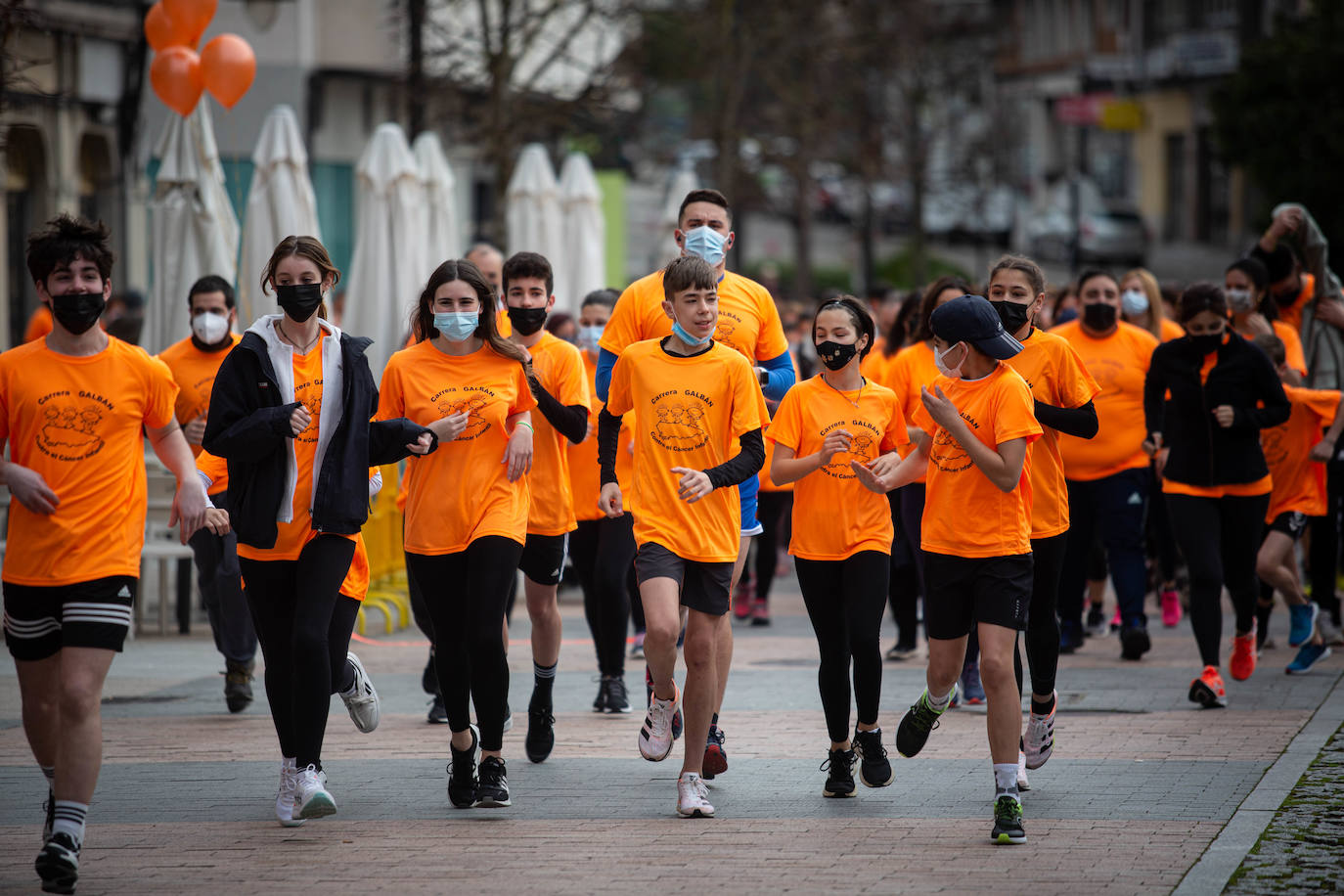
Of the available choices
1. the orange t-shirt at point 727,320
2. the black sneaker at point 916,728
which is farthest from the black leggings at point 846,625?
the orange t-shirt at point 727,320

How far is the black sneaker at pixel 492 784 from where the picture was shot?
275 inches

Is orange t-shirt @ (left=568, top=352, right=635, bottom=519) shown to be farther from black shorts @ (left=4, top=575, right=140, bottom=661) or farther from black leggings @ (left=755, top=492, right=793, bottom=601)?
black shorts @ (left=4, top=575, right=140, bottom=661)

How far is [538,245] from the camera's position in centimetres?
1744

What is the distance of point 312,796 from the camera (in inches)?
260

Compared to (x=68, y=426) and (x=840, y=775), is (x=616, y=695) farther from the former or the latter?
(x=68, y=426)

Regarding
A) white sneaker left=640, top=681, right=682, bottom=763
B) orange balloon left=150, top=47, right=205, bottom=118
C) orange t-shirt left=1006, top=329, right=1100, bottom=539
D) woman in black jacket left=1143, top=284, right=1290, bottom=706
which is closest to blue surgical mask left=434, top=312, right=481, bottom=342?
white sneaker left=640, top=681, right=682, bottom=763

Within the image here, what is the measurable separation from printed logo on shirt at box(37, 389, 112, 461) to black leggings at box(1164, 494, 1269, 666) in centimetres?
552

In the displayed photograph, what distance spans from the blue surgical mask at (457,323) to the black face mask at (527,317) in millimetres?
1081

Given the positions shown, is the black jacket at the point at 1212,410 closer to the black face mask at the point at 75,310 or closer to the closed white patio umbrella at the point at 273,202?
the black face mask at the point at 75,310

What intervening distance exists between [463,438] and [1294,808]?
342cm

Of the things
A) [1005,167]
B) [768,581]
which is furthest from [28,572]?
[1005,167]

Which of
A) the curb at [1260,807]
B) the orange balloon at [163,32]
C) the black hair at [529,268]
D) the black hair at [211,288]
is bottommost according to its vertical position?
the curb at [1260,807]

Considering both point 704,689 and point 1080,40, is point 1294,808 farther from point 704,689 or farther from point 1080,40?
point 1080,40

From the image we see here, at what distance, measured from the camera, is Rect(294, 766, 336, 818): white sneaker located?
6.61 metres
